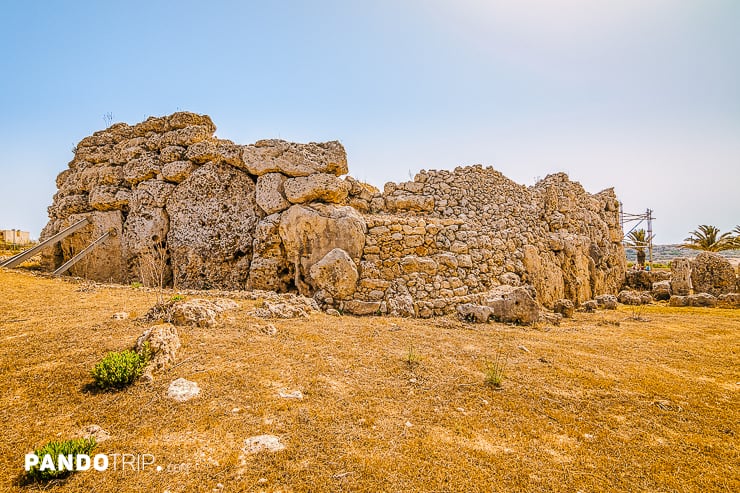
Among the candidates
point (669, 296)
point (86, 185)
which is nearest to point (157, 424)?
point (86, 185)

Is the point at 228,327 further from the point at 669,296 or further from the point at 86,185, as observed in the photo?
the point at 669,296

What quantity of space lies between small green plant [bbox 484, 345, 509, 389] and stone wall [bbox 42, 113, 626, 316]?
3292mm

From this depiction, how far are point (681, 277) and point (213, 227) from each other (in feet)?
65.4

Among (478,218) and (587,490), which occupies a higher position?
(478,218)

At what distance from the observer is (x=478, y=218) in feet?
37.8

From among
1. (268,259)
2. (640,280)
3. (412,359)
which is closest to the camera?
(412,359)

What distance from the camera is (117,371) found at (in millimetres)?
4074

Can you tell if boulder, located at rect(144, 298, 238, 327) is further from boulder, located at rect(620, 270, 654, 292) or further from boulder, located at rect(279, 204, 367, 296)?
boulder, located at rect(620, 270, 654, 292)

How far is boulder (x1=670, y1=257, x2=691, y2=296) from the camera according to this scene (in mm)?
15320

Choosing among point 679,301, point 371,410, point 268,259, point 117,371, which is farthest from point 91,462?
point 679,301

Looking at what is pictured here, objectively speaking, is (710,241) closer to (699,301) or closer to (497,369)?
(699,301)

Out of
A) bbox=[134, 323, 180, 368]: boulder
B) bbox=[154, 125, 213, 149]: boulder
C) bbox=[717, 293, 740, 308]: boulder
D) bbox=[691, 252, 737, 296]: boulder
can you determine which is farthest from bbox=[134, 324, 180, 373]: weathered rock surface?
bbox=[691, 252, 737, 296]: boulder

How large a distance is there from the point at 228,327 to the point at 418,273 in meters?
5.44

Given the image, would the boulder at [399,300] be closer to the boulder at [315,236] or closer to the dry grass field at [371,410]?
the boulder at [315,236]
